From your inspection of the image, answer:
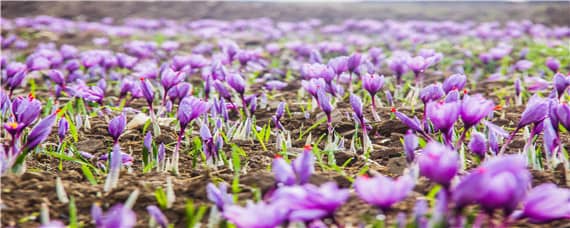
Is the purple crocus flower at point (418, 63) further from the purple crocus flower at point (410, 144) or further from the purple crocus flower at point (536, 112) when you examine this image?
the purple crocus flower at point (410, 144)

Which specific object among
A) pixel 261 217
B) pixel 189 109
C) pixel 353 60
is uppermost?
pixel 353 60

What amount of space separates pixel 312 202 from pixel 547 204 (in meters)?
0.45

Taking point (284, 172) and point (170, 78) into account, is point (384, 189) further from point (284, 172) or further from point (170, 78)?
point (170, 78)

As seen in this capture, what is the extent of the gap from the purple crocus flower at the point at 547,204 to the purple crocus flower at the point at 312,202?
36 centimetres

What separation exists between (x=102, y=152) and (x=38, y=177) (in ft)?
2.12

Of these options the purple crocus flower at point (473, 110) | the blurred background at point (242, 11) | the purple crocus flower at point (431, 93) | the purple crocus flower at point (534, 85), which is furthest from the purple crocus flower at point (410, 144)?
the blurred background at point (242, 11)

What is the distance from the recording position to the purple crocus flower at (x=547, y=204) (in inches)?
44.1

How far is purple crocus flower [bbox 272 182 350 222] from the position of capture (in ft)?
3.74

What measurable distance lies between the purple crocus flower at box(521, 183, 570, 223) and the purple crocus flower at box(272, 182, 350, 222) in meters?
0.36

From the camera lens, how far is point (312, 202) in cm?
118

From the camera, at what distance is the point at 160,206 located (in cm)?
165

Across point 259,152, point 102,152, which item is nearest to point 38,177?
point 102,152

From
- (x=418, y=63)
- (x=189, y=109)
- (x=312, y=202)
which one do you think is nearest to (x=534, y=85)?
(x=418, y=63)

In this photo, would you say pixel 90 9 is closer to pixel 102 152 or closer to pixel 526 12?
pixel 526 12
